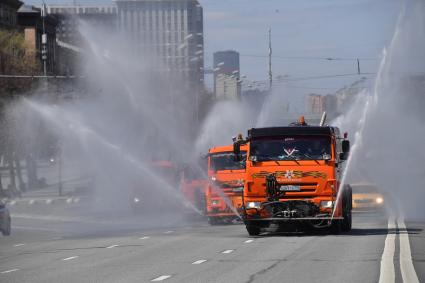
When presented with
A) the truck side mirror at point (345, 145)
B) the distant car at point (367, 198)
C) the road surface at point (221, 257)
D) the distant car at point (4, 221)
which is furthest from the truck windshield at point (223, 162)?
the distant car at point (367, 198)

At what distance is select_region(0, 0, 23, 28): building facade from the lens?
115375 mm

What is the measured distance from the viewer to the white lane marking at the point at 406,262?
1833 cm

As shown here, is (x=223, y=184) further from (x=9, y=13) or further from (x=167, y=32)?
(x=167, y=32)

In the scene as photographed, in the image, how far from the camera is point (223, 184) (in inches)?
1560

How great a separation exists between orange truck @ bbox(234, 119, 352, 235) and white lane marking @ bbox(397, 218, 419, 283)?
74.6 inches

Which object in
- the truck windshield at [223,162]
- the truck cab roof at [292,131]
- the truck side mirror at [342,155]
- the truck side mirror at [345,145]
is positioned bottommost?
the truck windshield at [223,162]

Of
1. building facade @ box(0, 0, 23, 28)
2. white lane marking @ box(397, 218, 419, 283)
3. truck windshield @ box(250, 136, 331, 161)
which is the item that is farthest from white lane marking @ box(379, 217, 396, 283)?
building facade @ box(0, 0, 23, 28)

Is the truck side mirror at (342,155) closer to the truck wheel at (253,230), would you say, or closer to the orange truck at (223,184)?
the truck wheel at (253,230)

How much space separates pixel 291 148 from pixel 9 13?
3639 inches

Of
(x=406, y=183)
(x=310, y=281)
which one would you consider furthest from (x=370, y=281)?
(x=406, y=183)

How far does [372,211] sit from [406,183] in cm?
1957

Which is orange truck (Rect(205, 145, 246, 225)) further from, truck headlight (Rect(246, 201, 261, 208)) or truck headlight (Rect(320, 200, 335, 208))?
truck headlight (Rect(320, 200, 335, 208))

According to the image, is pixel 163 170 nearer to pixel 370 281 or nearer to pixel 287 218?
pixel 287 218

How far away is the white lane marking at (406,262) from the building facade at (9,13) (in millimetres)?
88745
